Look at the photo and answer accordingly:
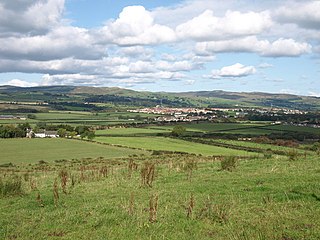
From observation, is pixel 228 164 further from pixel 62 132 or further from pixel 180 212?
pixel 62 132

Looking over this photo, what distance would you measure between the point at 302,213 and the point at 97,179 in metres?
13.3

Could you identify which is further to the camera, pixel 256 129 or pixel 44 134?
pixel 44 134

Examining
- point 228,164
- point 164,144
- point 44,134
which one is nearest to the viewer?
point 228,164

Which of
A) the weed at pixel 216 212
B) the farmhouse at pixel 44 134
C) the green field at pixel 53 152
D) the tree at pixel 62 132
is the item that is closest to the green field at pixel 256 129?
the tree at pixel 62 132

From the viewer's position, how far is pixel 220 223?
10234 mm

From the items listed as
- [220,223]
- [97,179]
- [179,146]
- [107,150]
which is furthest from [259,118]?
[220,223]

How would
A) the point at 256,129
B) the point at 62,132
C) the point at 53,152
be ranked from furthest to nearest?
the point at 62,132 → the point at 256,129 → the point at 53,152

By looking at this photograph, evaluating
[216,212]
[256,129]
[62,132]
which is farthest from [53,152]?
[216,212]

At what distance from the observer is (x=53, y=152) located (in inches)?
2692

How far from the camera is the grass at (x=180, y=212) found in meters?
9.55

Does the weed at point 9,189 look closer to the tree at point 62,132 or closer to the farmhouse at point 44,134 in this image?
the tree at point 62,132

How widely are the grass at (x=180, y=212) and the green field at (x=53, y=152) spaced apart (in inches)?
1768

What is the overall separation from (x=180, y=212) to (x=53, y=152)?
60.6m

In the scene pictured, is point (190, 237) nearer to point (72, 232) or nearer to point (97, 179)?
point (72, 232)
